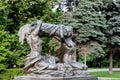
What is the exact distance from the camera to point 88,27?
24.5 m

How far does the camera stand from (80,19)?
24.7 meters

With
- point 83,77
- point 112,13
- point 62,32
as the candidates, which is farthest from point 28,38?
point 112,13

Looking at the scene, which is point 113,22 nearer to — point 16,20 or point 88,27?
point 88,27

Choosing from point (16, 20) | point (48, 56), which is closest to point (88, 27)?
point (16, 20)

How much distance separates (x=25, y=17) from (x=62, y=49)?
12259 millimetres

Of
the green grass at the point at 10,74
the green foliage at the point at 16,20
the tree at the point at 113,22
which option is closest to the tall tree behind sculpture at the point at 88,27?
the green foliage at the point at 16,20

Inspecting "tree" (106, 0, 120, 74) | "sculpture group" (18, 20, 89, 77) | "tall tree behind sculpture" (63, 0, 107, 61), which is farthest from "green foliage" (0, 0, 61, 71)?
"sculpture group" (18, 20, 89, 77)

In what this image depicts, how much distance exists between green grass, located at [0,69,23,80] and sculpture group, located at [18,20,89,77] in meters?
8.77

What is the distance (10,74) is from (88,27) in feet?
23.8

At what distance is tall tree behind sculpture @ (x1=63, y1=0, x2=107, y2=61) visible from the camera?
24.4 metres

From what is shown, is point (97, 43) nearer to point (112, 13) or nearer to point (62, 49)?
point (112, 13)

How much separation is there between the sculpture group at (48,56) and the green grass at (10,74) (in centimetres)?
877

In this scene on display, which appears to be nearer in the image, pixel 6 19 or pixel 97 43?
pixel 6 19

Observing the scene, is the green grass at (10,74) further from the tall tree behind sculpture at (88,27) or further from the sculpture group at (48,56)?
the sculpture group at (48,56)
